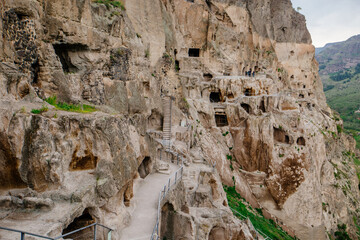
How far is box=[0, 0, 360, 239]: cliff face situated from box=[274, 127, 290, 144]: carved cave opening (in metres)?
0.12

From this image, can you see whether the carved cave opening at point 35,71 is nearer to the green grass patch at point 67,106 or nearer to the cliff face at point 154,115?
the cliff face at point 154,115

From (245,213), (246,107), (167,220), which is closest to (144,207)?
(167,220)

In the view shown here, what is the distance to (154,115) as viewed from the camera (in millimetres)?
21156

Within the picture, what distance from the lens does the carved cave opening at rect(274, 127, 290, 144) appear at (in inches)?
1144

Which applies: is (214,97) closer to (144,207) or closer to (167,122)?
(167,122)

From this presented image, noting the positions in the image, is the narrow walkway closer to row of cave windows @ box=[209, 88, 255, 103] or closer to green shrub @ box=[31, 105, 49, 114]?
green shrub @ box=[31, 105, 49, 114]

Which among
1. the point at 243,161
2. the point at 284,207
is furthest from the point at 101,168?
the point at 284,207

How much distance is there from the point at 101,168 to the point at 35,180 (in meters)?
2.05

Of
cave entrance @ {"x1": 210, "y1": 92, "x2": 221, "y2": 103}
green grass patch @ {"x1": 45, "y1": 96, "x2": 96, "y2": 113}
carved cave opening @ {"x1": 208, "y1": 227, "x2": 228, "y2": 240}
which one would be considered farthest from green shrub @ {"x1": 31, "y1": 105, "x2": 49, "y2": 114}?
cave entrance @ {"x1": 210, "y1": 92, "x2": 221, "y2": 103}

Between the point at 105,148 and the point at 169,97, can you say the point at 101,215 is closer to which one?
the point at 105,148

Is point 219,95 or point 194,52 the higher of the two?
point 194,52

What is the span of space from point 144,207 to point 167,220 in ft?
5.77

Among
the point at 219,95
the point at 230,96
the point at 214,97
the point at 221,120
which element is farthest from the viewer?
the point at 214,97

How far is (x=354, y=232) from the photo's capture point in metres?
31.2
